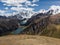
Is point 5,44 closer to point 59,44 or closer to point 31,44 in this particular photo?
point 31,44

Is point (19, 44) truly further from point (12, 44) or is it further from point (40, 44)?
point (40, 44)

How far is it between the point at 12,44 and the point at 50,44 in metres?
16.4

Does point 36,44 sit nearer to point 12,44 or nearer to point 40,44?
point 40,44

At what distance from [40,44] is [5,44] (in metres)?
15.2

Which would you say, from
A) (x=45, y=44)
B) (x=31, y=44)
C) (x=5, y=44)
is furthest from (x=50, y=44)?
(x=5, y=44)

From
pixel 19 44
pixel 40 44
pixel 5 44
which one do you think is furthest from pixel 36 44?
pixel 5 44

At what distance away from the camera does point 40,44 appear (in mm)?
81062

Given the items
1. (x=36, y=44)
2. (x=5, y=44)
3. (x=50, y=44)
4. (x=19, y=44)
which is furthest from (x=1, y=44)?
(x=50, y=44)

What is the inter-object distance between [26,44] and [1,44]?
38.4 feet

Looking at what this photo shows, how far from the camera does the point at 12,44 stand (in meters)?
79.3

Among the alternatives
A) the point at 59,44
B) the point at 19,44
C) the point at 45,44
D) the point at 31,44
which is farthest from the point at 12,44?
the point at 59,44

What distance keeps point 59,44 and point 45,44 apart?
6.97 m

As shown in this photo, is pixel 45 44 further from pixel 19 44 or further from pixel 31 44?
pixel 19 44

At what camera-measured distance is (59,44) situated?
8262 centimetres
